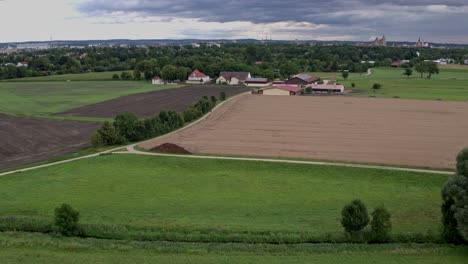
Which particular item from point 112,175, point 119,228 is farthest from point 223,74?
point 119,228

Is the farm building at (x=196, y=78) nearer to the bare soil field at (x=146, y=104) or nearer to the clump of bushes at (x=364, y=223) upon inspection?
the bare soil field at (x=146, y=104)

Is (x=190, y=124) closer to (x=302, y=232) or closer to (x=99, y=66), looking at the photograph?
(x=302, y=232)

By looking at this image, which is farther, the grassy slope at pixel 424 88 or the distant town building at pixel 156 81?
the distant town building at pixel 156 81

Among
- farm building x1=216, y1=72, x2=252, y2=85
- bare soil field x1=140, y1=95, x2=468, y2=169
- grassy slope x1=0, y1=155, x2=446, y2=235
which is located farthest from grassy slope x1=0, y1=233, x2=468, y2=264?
farm building x1=216, y1=72, x2=252, y2=85

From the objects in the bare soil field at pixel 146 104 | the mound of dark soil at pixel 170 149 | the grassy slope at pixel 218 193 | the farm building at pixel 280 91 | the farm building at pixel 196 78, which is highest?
the farm building at pixel 196 78

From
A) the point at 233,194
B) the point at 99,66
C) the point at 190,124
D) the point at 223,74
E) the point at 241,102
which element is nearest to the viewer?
the point at 233,194

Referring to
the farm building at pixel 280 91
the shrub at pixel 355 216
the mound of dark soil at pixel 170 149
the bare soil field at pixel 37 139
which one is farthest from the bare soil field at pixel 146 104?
the shrub at pixel 355 216
